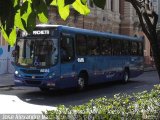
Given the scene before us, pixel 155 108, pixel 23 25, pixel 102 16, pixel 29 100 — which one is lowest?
Answer: pixel 29 100

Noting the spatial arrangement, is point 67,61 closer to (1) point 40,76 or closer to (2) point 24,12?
(1) point 40,76

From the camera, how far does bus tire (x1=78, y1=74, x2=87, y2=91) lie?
61.1ft

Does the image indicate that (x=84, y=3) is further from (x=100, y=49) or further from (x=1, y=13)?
(x=100, y=49)

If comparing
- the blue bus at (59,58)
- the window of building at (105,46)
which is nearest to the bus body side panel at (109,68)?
the blue bus at (59,58)

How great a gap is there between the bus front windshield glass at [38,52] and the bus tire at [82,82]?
2.18 meters

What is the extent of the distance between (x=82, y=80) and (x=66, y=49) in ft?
7.03

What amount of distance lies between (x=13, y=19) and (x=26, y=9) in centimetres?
15

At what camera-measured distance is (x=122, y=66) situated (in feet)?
78.6

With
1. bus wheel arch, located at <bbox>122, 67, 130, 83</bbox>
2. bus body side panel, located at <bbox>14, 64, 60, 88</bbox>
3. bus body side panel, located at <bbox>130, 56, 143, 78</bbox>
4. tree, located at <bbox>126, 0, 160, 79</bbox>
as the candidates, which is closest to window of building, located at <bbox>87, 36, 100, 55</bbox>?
bus body side panel, located at <bbox>14, 64, 60, 88</bbox>

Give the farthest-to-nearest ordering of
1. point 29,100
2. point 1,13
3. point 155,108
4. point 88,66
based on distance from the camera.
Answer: point 88,66 → point 29,100 → point 155,108 → point 1,13

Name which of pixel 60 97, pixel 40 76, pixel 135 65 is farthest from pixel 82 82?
pixel 135 65

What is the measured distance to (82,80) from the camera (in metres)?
18.9

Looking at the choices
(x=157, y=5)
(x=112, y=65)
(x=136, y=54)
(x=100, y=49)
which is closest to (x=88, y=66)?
(x=100, y=49)

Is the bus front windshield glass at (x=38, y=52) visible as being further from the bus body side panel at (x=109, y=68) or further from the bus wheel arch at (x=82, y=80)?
the bus body side panel at (x=109, y=68)
